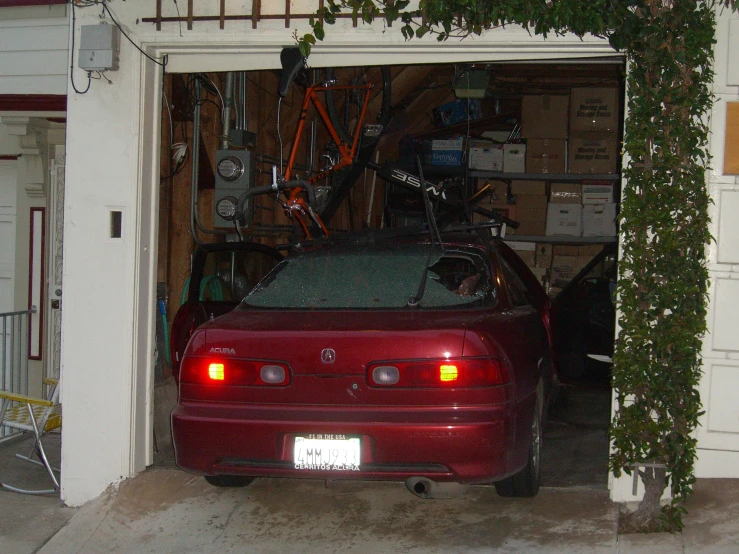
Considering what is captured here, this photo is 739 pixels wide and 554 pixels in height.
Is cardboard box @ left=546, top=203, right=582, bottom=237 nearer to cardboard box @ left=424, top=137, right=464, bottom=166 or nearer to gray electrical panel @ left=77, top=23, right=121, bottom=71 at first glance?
cardboard box @ left=424, top=137, right=464, bottom=166

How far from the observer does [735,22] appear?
474cm

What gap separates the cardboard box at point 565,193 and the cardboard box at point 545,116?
0.66m

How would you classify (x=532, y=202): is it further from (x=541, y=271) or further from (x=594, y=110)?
(x=594, y=110)

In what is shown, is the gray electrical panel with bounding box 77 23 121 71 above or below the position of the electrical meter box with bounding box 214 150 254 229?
above

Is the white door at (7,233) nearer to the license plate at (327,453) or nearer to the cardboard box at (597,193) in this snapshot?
the license plate at (327,453)

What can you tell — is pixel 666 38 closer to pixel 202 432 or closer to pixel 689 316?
pixel 689 316

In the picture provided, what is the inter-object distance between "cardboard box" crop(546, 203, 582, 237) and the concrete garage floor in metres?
6.25

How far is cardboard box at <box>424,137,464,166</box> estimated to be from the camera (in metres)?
12.0

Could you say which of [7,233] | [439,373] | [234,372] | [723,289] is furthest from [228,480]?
[7,233]

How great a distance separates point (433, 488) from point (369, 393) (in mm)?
612

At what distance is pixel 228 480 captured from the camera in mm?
5219

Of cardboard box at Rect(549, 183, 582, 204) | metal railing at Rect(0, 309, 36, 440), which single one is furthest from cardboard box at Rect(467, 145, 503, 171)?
metal railing at Rect(0, 309, 36, 440)

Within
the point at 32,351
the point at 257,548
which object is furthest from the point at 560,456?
the point at 32,351

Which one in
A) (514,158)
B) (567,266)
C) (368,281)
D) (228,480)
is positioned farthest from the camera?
(567,266)
